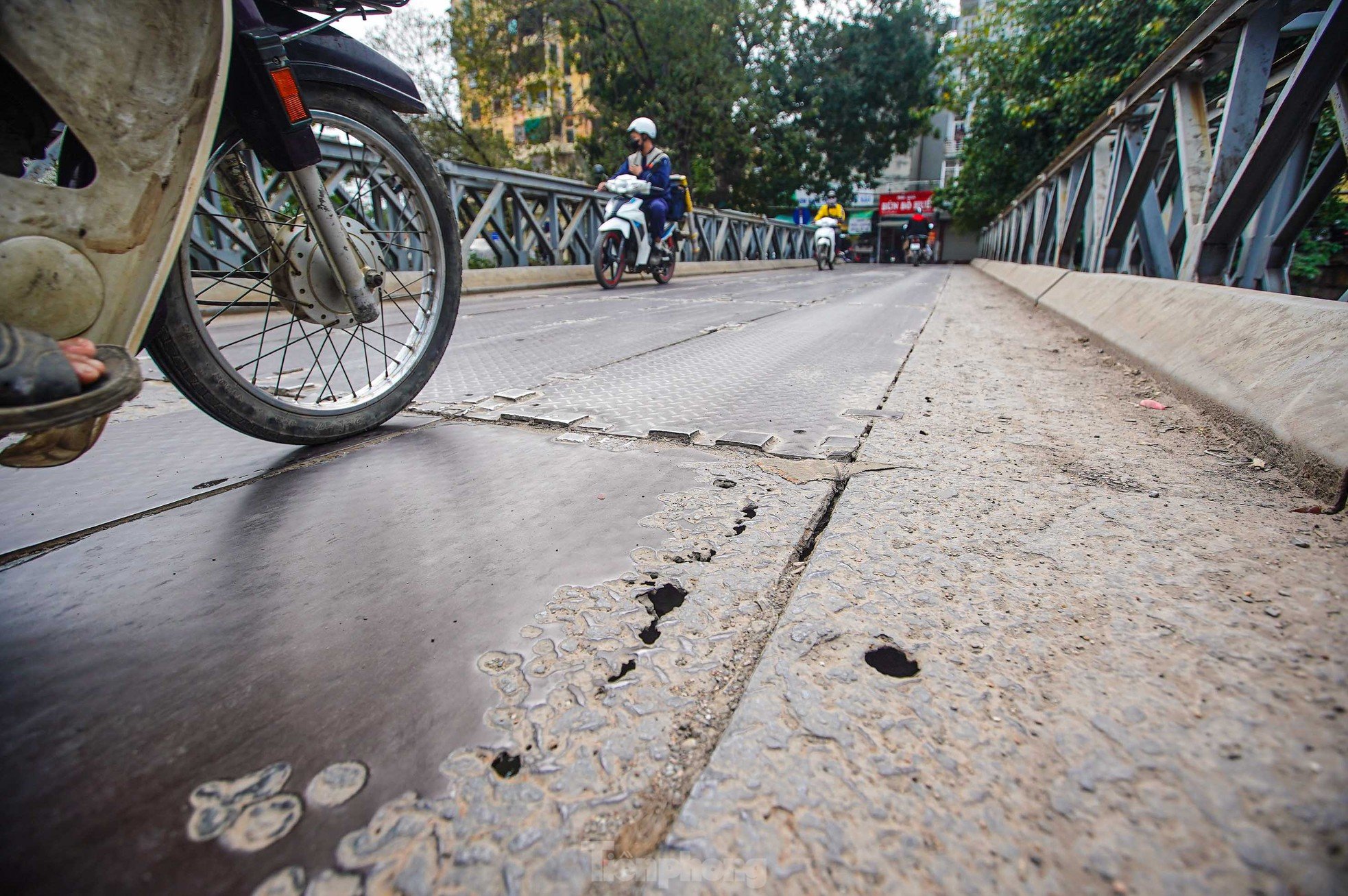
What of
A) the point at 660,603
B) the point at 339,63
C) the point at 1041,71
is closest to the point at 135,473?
the point at 339,63

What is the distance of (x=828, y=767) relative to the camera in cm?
64

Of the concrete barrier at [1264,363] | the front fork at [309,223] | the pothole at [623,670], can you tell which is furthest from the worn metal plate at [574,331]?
the concrete barrier at [1264,363]

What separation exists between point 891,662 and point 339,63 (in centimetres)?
186

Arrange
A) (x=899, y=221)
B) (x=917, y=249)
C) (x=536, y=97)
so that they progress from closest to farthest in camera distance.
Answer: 1. (x=536, y=97)
2. (x=917, y=249)
3. (x=899, y=221)

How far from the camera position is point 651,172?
7.84 metres

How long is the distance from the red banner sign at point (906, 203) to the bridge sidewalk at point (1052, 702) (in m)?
32.7

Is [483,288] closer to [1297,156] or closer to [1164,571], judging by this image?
[1297,156]

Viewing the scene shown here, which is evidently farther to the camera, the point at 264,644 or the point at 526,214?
the point at 526,214

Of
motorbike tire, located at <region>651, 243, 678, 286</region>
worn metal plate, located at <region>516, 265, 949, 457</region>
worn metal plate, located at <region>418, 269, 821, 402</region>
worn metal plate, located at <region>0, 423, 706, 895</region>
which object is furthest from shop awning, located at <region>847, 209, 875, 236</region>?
worn metal plate, located at <region>0, 423, 706, 895</region>

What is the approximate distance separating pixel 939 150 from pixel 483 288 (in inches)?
1422

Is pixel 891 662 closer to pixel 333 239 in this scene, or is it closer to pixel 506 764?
pixel 506 764

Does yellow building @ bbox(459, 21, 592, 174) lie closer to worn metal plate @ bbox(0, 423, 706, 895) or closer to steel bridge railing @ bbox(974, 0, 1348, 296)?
steel bridge railing @ bbox(974, 0, 1348, 296)

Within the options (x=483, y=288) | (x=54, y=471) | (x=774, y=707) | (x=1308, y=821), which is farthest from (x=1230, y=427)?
(x=483, y=288)

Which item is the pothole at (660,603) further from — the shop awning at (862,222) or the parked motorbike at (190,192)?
the shop awning at (862,222)
